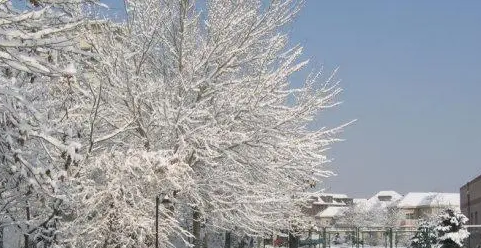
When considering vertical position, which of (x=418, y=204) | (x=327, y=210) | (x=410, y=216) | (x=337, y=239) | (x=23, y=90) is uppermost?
(x=23, y=90)

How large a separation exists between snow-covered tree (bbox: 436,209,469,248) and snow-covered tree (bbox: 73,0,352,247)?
10.2m

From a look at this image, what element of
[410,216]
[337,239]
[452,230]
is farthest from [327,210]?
[452,230]

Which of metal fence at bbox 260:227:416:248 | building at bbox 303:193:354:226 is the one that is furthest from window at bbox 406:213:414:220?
metal fence at bbox 260:227:416:248

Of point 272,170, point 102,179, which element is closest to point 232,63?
point 272,170

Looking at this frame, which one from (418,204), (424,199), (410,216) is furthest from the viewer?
(410,216)

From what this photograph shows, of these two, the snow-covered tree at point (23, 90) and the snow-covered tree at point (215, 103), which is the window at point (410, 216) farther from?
the snow-covered tree at point (23, 90)

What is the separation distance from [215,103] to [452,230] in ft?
45.8

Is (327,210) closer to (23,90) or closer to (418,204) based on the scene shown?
(418,204)

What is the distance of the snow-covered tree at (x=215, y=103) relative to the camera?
1597 cm

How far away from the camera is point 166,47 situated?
17547 millimetres

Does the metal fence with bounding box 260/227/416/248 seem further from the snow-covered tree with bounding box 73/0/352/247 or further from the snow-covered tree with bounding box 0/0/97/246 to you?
the snow-covered tree with bounding box 0/0/97/246

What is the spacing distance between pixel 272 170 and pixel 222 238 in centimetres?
1200

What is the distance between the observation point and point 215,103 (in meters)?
16.4

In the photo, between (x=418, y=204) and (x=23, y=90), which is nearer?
(x=23, y=90)
